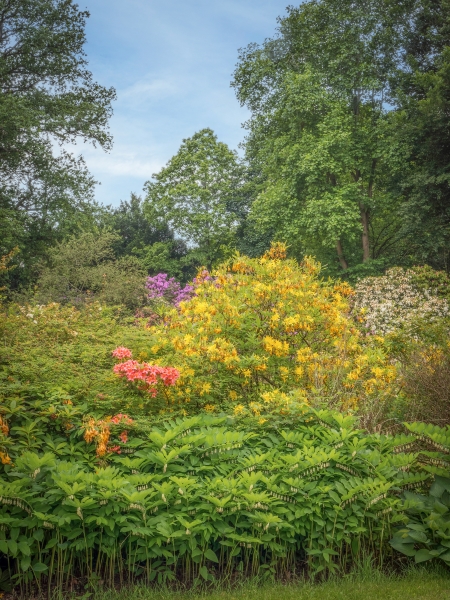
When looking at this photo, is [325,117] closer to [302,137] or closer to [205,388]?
[302,137]

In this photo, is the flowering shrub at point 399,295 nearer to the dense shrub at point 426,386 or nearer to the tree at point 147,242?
the dense shrub at point 426,386

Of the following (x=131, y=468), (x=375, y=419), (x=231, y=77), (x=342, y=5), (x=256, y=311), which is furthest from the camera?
(x=231, y=77)

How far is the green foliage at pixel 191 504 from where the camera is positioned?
10.5 ft

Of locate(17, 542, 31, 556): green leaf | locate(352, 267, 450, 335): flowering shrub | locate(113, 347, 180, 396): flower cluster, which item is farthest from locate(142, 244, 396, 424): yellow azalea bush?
locate(352, 267, 450, 335): flowering shrub

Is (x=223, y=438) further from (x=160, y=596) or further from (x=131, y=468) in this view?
(x=160, y=596)

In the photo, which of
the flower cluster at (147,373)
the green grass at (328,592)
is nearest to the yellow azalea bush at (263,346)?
the flower cluster at (147,373)

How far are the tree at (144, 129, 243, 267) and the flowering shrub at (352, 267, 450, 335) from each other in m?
12.3

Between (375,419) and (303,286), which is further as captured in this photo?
(303,286)

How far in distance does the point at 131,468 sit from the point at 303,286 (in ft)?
9.01

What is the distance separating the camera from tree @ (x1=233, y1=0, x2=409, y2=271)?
17875 millimetres

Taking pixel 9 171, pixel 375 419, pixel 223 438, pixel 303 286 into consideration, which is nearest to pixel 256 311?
pixel 303 286

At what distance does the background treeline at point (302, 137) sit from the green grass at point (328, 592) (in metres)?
13.7

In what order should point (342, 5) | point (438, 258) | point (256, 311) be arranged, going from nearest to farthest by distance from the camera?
point (256, 311), point (438, 258), point (342, 5)

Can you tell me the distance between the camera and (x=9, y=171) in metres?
18.6
